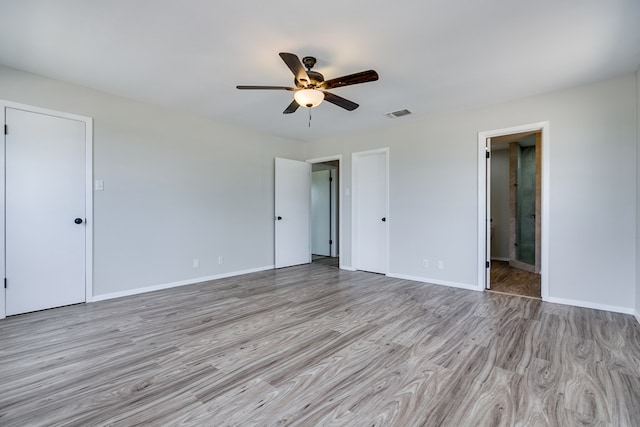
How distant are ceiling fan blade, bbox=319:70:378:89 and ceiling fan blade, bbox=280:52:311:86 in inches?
6.8

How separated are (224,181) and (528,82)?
4268 mm

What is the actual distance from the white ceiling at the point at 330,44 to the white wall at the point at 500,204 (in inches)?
135

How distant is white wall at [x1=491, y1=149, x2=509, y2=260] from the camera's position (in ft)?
20.9

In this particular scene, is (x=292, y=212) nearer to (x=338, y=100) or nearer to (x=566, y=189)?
(x=338, y=100)

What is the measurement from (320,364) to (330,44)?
256 cm

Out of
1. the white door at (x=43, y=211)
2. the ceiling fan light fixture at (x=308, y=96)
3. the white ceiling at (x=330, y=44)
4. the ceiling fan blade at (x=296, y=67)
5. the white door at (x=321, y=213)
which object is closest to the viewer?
the white ceiling at (x=330, y=44)

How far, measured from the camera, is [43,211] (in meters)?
3.12

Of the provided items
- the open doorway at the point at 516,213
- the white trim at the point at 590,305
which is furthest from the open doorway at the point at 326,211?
the white trim at the point at 590,305

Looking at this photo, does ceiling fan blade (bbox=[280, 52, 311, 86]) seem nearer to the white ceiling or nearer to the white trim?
the white ceiling

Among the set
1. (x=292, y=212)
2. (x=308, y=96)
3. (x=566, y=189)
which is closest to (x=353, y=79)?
(x=308, y=96)

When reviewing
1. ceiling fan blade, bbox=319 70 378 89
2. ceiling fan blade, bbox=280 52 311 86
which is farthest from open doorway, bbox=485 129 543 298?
ceiling fan blade, bbox=280 52 311 86

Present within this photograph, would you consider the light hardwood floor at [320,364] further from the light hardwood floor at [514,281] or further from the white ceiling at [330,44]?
the white ceiling at [330,44]

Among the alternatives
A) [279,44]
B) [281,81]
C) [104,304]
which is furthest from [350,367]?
[104,304]

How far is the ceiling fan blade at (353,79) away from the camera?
7.86 feet
